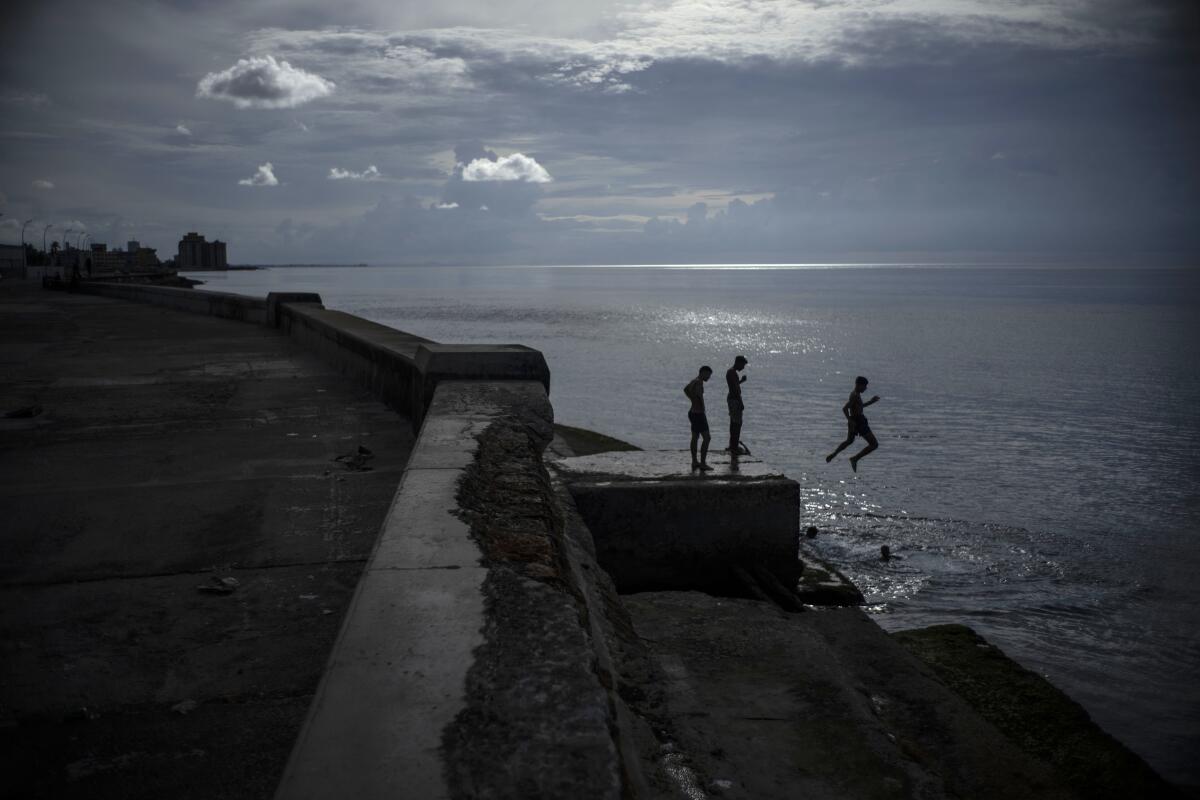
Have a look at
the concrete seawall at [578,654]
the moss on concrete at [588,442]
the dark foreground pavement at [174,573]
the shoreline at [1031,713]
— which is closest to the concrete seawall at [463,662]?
the concrete seawall at [578,654]

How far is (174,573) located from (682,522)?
3.83 m

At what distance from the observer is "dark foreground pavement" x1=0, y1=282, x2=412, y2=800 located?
2539 millimetres

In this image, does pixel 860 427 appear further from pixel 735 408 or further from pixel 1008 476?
pixel 1008 476

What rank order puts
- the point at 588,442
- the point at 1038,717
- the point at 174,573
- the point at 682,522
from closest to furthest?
the point at 174,573, the point at 682,522, the point at 1038,717, the point at 588,442

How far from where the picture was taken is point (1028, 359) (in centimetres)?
4375

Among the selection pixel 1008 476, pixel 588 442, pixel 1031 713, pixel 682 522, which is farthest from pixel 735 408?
pixel 1008 476

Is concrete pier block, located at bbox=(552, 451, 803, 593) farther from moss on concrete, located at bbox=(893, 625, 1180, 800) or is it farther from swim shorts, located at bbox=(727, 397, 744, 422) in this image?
moss on concrete, located at bbox=(893, 625, 1180, 800)

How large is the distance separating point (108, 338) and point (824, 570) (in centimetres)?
1095

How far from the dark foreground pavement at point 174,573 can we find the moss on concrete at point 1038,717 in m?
4.99

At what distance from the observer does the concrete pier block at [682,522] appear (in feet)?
21.5

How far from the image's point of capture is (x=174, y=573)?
3787 mm

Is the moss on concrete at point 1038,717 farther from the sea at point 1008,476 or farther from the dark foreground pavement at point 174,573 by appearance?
the dark foreground pavement at point 174,573

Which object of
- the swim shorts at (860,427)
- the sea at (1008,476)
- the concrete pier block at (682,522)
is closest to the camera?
the concrete pier block at (682,522)

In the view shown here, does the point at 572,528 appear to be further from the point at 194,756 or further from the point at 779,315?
the point at 779,315
